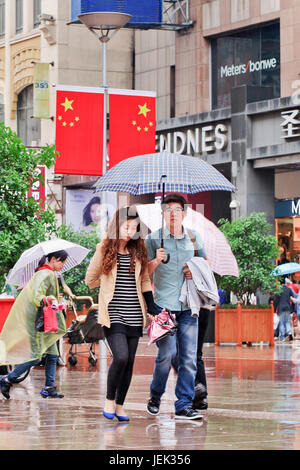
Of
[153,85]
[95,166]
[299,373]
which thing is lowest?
[299,373]

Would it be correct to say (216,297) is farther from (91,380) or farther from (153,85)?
(153,85)

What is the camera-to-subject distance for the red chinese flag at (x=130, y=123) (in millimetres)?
22156

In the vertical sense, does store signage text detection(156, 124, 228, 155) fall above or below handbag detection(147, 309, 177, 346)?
above

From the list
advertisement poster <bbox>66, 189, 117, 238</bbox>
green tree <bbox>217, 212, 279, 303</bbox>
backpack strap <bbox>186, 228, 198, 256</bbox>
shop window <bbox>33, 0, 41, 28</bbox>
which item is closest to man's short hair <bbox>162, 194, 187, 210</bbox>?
backpack strap <bbox>186, 228, 198, 256</bbox>

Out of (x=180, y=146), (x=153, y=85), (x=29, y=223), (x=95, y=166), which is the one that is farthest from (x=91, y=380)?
(x=153, y=85)

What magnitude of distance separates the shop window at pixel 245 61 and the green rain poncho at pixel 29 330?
79.5 feet

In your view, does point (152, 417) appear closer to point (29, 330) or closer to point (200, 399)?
point (200, 399)

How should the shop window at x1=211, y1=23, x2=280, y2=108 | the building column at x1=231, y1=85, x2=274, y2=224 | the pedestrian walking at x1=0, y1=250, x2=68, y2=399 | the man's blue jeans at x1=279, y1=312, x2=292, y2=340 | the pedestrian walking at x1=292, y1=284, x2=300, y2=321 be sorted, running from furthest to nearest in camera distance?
1. the shop window at x1=211, y1=23, x2=280, y2=108
2. the building column at x1=231, y1=85, x2=274, y2=224
3. the pedestrian walking at x1=292, y1=284, x2=300, y2=321
4. the man's blue jeans at x1=279, y1=312, x2=292, y2=340
5. the pedestrian walking at x1=0, y1=250, x2=68, y2=399

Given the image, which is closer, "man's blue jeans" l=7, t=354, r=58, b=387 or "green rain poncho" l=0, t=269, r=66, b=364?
"man's blue jeans" l=7, t=354, r=58, b=387

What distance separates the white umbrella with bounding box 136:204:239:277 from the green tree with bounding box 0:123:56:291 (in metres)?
2.02

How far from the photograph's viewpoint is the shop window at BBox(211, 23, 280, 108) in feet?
120

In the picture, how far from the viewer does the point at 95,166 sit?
22391mm

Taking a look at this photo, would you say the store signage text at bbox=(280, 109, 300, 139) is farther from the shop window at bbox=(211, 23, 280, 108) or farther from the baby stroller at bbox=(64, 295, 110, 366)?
the baby stroller at bbox=(64, 295, 110, 366)
